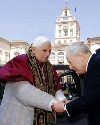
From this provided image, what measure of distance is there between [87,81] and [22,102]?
0.86m

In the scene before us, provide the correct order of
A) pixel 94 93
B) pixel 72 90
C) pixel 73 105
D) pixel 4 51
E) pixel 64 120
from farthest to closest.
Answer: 1. pixel 4 51
2. pixel 72 90
3. pixel 64 120
4. pixel 73 105
5. pixel 94 93

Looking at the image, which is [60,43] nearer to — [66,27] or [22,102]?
[66,27]

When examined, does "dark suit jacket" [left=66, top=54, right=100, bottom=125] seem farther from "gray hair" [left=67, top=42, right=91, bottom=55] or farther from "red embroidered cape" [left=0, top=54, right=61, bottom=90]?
"red embroidered cape" [left=0, top=54, right=61, bottom=90]

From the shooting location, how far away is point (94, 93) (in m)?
2.19

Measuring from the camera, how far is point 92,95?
7.19 ft

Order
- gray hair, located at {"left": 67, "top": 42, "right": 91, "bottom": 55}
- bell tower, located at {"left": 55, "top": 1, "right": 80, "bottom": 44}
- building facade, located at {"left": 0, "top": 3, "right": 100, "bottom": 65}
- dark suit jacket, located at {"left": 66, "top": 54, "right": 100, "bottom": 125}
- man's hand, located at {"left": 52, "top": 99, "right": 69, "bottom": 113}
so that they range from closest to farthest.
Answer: dark suit jacket, located at {"left": 66, "top": 54, "right": 100, "bottom": 125} < gray hair, located at {"left": 67, "top": 42, "right": 91, "bottom": 55} < man's hand, located at {"left": 52, "top": 99, "right": 69, "bottom": 113} < building facade, located at {"left": 0, "top": 3, "right": 100, "bottom": 65} < bell tower, located at {"left": 55, "top": 1, "right": 80, "bottom": 44}

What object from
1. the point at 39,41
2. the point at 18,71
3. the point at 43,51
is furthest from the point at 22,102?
the point at 39,41

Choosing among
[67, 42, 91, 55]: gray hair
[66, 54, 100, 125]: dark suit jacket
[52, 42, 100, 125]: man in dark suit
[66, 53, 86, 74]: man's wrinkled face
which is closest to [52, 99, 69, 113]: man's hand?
[52, 42, 100, 125]: man in dark suit

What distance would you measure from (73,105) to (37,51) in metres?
0.85

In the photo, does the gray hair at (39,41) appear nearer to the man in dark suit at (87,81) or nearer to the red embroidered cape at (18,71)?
the red embroidered cape at (18,71)

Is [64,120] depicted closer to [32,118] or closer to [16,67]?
[32,118]

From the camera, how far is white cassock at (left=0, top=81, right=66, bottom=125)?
2.74 metres

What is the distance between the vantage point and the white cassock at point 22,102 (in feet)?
8.98

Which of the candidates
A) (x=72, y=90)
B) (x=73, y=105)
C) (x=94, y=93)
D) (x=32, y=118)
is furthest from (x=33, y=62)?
(x=72, y=90)
